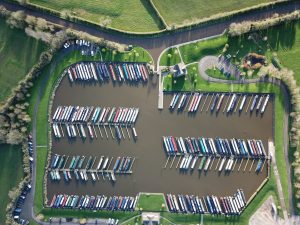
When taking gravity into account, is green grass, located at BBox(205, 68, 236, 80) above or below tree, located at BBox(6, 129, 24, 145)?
above

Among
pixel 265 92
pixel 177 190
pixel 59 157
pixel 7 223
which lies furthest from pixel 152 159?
pixel 7 223

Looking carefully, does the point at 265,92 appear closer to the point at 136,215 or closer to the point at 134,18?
the point at 134,18

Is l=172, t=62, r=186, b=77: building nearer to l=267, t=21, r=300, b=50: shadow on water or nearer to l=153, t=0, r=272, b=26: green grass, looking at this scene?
l=153, t=0, r=272, b=26: green grass

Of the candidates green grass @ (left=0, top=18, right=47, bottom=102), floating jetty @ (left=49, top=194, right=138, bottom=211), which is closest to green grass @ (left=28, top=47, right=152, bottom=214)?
floating jetty @ (left=49, top=194, right=138, bottom=211)

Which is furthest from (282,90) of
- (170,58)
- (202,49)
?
(170,58)

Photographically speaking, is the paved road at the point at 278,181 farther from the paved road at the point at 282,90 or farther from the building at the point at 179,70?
the building at the point at 179,70

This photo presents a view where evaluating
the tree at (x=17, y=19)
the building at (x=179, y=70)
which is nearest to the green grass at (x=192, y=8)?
the building at (x=179, y=70)
